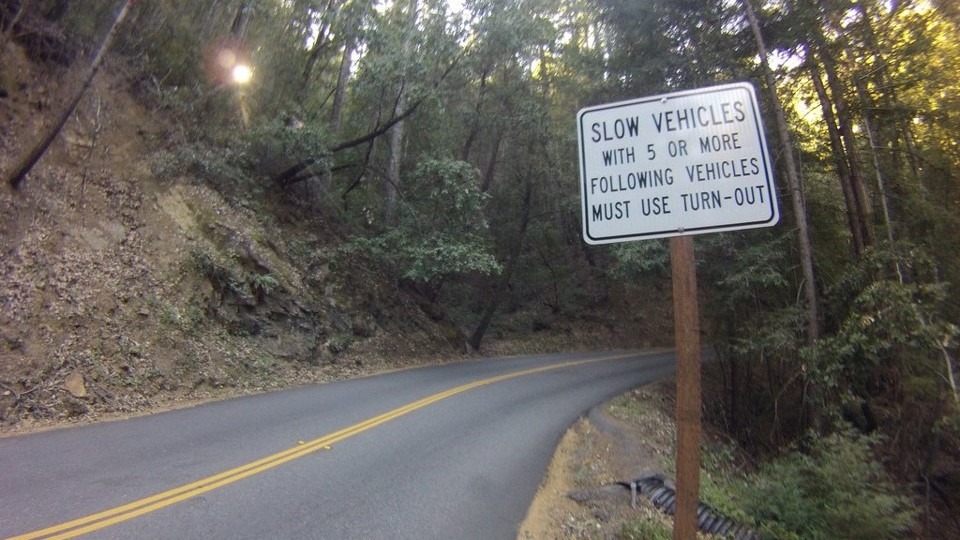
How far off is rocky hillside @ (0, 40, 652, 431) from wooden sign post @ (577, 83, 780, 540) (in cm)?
942

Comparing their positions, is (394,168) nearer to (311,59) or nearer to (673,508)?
(311,59)

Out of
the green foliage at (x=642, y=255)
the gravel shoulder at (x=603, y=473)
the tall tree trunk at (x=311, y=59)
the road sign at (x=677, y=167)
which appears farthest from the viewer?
the tall tree trunk at (x=311, y=59)

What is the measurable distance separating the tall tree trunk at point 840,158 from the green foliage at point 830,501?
7247 mm

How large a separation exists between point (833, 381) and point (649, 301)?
20460mm

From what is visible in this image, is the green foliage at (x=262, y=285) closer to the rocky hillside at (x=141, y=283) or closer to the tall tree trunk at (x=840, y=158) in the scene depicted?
the rocky hillside at (x=141, y=283)

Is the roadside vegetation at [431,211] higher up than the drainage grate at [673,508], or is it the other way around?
the roadside vegetation at [431,211]

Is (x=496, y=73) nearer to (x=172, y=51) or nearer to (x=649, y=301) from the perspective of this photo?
(x=172, y=51)

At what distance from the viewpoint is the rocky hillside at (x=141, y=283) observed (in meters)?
9.87

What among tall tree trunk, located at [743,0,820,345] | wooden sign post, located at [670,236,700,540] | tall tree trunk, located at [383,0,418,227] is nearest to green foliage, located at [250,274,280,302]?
tall tree trunk, located at [383,0,418,227]

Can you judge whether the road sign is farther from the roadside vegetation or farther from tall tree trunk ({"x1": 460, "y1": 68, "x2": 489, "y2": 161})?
tall tree trunk ({"x1": 460, "y1": 68, "x2": 489, "y2": 161})

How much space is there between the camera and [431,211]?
19469mm

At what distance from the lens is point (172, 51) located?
1750 centimetres

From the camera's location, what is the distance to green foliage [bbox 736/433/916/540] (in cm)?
588

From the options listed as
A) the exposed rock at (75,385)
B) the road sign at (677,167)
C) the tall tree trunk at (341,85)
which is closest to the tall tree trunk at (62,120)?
the exposed rock at (75,385)
